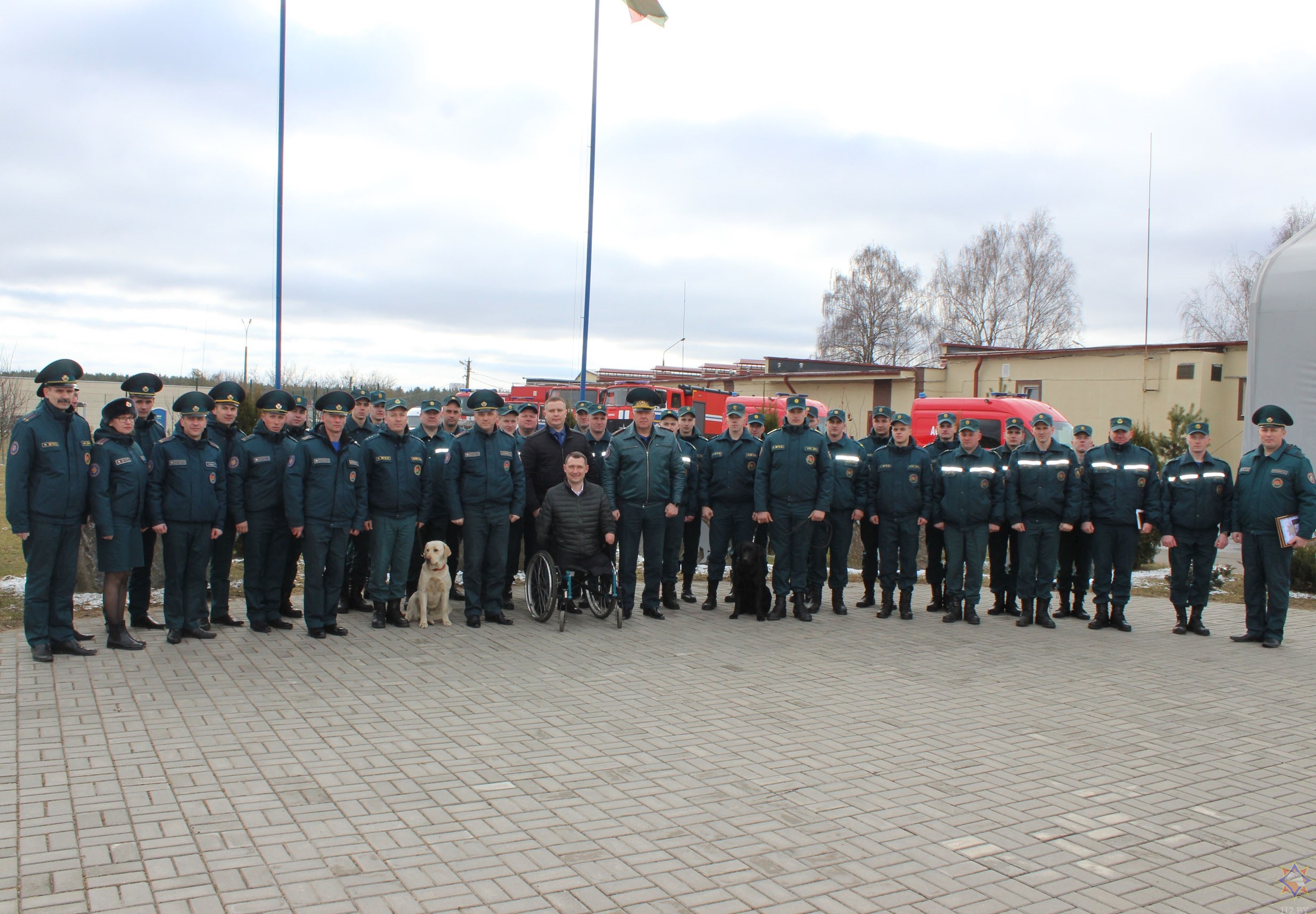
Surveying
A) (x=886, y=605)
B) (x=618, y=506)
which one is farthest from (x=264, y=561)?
(x=886, y=605)

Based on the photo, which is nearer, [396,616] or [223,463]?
[223,463]

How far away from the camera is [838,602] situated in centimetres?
1009

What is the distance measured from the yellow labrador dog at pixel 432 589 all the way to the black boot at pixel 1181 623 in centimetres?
707

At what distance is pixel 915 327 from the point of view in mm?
55250

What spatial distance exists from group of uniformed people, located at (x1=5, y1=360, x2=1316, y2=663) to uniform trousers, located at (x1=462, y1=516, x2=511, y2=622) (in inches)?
0.8

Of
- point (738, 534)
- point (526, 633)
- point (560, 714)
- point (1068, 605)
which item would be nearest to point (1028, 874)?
point (560, 714)

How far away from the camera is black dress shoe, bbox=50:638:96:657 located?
711 centimetres

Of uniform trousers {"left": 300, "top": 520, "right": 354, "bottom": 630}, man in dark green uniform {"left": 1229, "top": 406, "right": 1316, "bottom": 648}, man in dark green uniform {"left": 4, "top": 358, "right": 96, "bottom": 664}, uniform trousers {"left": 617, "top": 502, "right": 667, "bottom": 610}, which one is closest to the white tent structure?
man in dark green uniform {"left": 1229, "top": 406, "right": 1316, "bottom": 648}

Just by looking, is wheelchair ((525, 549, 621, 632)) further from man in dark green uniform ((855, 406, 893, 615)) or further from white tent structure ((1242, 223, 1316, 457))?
white tent structure ((1242, 223, 1316, 457))

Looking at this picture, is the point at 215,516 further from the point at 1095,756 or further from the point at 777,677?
the point at 1095,756

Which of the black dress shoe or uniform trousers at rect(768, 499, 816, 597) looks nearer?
the black dress shoe

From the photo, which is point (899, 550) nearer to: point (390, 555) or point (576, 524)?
point (576, 524)

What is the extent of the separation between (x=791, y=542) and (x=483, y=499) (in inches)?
123

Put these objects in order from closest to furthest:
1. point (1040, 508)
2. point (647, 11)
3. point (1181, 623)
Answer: point (1181, 623)
point (1040, 508)
point (647, 11)
